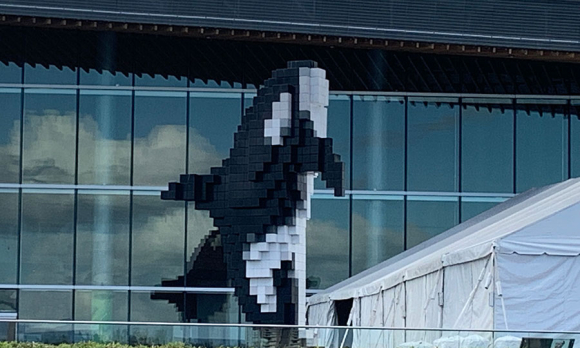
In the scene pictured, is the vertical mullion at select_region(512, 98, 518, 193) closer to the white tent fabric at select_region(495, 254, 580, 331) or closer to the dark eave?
the dark eave

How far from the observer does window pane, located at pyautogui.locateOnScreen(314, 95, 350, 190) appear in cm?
2555

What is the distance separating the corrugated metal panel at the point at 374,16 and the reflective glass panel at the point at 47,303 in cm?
584

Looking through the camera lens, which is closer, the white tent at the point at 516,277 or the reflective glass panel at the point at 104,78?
the white tent at the point at 516,277

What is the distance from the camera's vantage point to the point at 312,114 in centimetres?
1770

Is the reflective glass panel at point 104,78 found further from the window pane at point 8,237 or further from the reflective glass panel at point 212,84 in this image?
the window pane at point 8,237

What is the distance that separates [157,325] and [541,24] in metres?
12.4

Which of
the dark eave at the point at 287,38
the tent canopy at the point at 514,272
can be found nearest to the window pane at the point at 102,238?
the dark eave at the point at 287,38

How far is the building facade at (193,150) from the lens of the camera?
2502cm

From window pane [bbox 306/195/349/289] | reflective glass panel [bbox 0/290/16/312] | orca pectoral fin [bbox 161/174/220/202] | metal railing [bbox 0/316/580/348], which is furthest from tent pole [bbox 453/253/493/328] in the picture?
reflective glass panel [bbox 0/290/16/312]

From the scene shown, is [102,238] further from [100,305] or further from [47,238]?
[100,305]

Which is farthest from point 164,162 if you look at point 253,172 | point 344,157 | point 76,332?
point 76,332

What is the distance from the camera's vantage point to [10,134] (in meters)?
25.3

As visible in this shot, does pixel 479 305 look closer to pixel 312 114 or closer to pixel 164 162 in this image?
pixel 312 114

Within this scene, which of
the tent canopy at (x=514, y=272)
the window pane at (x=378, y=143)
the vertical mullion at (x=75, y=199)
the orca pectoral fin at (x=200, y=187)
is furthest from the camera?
the window pane at (x=378, y=143)
